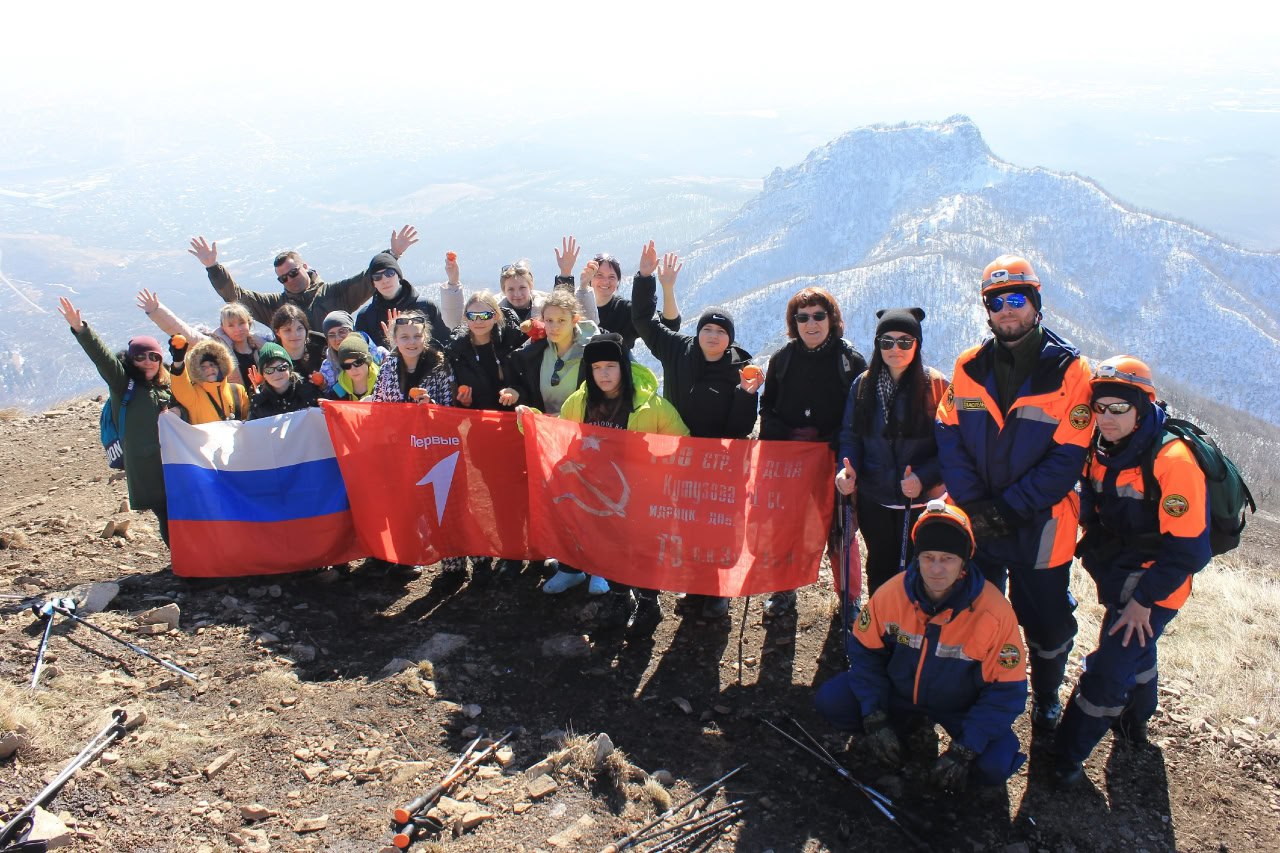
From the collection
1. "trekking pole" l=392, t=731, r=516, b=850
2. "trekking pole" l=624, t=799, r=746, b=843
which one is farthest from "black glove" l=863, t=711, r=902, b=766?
"trekking pole" l=392, t=731, r=516, b=850

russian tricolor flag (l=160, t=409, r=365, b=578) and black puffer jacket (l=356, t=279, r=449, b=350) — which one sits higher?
black puffer jacket (l=356, t=279, r=449, b=350)

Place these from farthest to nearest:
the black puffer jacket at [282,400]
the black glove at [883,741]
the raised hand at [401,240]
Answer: the raised hand at [401,240]
the black puffer jacket at [282,400]
the black glove at [883,741]

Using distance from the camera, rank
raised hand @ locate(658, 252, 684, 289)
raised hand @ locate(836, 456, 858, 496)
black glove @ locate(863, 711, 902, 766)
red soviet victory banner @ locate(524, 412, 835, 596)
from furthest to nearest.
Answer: raised hand @ locate(658, 252, 684, 289), red soviet victory banner @ locate(524, 412, 835, 596), raised hand @ locate(836, 456, 858, 496), black glove @ locate(863, 711, 902, 766)

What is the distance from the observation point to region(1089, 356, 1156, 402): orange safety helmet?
484 cm

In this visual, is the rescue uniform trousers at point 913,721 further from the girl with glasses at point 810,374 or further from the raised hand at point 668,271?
the raised hand at point 668,271

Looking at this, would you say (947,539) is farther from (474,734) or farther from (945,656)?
(474,734)

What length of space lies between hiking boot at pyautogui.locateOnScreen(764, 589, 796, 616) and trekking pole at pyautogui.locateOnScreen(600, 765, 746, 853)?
2.22 meters

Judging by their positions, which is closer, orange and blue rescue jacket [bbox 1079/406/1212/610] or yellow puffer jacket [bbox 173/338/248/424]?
orange and blue rescue jacket [bbox 1079/406/1212/610]

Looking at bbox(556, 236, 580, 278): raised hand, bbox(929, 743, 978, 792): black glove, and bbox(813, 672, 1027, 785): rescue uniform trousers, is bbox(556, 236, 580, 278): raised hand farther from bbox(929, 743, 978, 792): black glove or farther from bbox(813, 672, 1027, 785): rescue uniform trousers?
bbox(929, 743, 978, 792): black glove

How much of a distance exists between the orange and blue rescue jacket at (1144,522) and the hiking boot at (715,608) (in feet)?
10.7

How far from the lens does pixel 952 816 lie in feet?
17.0

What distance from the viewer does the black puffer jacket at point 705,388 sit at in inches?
277

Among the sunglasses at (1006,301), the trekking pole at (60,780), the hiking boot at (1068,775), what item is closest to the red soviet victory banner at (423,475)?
the trekking pole at (60,780)

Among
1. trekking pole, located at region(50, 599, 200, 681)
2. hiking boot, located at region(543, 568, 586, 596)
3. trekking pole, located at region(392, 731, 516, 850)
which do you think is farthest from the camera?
hiking boot, located at region(543, 568, 586, 596)
